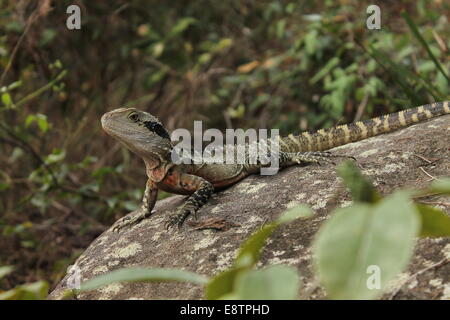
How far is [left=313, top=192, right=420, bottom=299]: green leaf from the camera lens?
121 cm

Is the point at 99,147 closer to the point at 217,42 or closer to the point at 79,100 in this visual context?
the point at 79,100

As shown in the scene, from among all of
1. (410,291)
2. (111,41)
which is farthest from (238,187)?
(111,41)

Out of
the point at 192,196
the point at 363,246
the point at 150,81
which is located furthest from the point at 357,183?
the point at 150,81

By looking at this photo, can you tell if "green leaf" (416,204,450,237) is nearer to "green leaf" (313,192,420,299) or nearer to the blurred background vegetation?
"green leaf" (313,192,420,299)

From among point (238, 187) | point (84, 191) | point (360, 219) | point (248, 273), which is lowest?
point (84, 191)

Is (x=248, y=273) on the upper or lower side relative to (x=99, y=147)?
upper

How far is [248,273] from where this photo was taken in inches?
54.6

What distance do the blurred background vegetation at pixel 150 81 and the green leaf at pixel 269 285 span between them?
169 inches

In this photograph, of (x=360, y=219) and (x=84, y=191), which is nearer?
(x=360, y=219)

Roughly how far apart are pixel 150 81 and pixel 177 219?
576 cm

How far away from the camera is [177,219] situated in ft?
12.7

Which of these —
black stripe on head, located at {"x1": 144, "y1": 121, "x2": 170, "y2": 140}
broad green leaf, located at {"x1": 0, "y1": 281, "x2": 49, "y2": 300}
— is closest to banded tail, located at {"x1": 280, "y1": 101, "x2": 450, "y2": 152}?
black stripe on head, located at {"x1": 144, "y1": 121, "x2": 170, "y2": 140}

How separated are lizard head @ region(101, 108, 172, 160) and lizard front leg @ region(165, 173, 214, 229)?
0.95 feet
